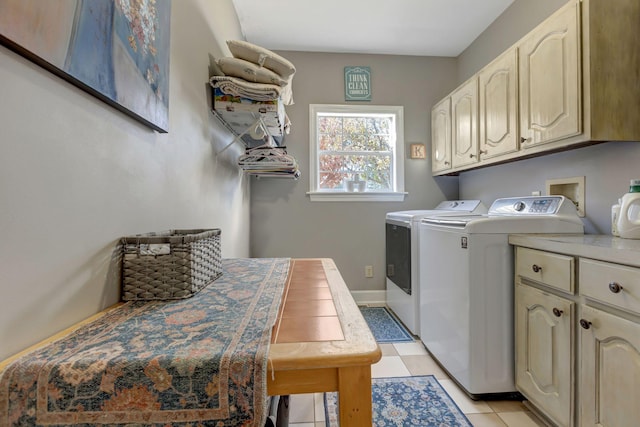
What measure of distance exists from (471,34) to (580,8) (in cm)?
144

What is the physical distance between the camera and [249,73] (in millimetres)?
1552

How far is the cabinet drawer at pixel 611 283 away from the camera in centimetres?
96

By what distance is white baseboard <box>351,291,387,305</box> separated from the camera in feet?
9.89

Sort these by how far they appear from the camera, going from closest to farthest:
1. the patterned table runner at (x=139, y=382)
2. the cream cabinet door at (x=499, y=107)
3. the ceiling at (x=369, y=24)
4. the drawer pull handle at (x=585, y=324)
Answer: the patterned table runner at (x=139, y=382)
the drawer pull handle at (x=585, y=324)
the cream cabinet door at (x=499, y=107)
the ceiling at (x=369, y=24)

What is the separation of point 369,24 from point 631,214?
2.23 meters

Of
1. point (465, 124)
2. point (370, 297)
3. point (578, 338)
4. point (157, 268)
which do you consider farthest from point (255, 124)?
point (370, 297)

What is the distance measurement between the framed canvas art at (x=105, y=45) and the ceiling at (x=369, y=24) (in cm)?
160

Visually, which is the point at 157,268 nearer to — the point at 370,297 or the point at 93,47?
the point at 93,47

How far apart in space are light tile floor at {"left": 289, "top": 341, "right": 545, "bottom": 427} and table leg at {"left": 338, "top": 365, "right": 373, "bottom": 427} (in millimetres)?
1096

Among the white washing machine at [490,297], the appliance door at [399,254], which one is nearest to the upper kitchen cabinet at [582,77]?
the white washing machine at [490,297]

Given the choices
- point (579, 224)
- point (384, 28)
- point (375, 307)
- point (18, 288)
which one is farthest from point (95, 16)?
point (375, 307)

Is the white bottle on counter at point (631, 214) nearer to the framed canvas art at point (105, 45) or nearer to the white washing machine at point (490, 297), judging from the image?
the white washing machine at point (490, 297)

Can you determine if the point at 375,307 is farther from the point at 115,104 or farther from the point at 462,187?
the point at 115,104

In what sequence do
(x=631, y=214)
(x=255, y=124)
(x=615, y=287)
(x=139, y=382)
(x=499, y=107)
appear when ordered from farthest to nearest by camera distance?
(x=499, y=107), (x=255, y=124), (x=631, y=214), (x=615, y=287), (x=139, y=382)
